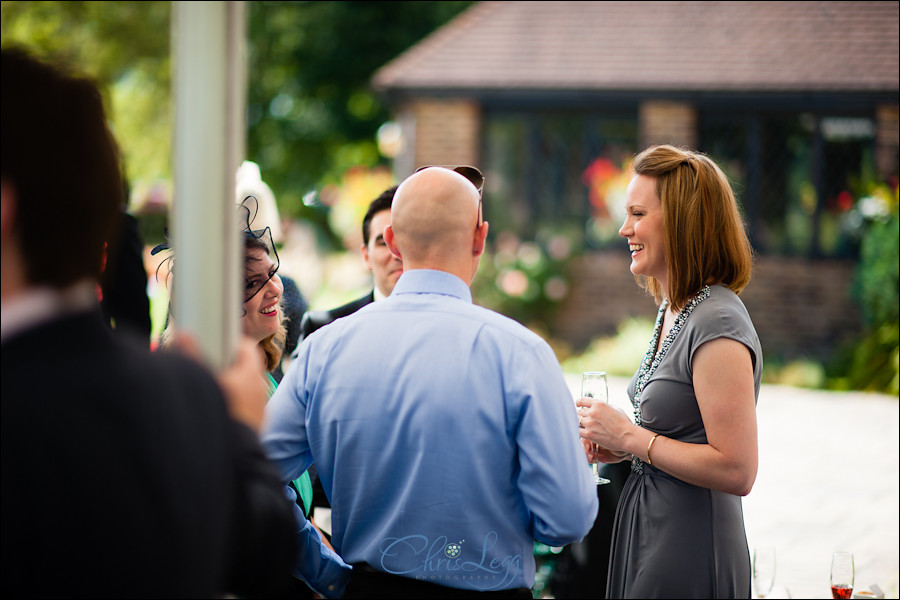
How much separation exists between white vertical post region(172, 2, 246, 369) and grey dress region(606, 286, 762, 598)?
1371mm

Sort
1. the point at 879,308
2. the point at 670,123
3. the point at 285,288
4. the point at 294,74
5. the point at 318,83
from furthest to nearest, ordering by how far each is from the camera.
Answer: the point at 294,74 → the point at 318,83 → the point at 670,123 → the point at 879,308 → the point at 285,288

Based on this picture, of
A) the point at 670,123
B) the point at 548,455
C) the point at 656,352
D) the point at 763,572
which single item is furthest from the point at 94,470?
the point at 670,123

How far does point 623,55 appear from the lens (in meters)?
13.5

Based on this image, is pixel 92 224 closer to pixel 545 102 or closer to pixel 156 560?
pixel 156 560

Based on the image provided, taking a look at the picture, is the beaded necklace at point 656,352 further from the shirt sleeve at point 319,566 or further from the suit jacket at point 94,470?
the suit jacket at point 94,470

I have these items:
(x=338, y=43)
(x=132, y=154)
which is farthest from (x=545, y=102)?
(x=132, y=154)

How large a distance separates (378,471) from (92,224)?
997 mm

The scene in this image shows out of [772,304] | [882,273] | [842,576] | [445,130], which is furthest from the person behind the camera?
[445,130]

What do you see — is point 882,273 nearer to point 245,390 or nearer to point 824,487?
point 824,487

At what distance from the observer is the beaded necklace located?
2445mm

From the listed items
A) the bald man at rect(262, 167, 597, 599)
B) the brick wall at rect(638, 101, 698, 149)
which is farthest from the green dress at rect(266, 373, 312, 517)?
the brick wall at rect(638, 101, 698, 149)

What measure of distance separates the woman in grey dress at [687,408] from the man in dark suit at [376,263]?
4.41 ft

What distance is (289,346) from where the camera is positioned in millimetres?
4023

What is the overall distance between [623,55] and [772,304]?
4397 mm
